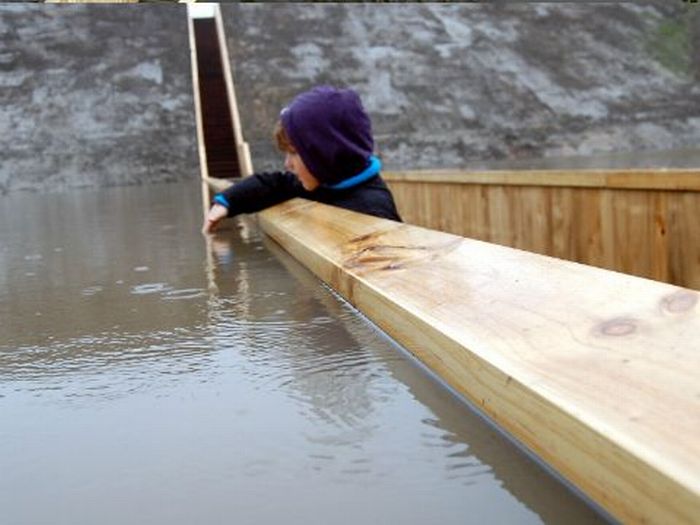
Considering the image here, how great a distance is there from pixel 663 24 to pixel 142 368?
1424cm

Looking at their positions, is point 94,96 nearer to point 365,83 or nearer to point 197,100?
point 197,100

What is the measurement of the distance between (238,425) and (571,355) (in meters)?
0.37

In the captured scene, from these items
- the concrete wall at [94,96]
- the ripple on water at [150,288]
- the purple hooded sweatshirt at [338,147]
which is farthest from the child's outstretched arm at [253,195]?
the concrete wall at [94,96]

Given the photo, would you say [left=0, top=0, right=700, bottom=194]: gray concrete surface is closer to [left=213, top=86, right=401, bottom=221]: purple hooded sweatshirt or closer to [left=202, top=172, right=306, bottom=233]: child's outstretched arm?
[left=202, top=172, right=306, bottom=233]: child's outstretched arm

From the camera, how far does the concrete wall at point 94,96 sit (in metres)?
9.59

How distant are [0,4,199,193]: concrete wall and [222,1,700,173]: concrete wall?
0.90 meters

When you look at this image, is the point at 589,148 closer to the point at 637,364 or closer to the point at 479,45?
the point at 479,45

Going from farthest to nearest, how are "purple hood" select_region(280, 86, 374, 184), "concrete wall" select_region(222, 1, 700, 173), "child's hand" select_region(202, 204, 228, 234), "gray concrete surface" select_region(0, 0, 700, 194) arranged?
1. "concrete wall" select_region(222, 1, 700, 173)
2. "gray concrete surface" select_region(0, 0, 700, 194)
3. "child's hand" select_region(202, 204, 228, 234)
4. "purple hood" select_region(280, 86, 374, 184)

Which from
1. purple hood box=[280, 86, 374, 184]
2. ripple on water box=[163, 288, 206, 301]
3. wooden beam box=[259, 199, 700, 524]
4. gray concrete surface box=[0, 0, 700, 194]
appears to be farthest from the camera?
gray concrete surface box=[0, 0, 700, 194]

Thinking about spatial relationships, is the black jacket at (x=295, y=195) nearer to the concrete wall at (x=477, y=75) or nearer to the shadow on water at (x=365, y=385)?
the shadow on water at (x=365, y=385)

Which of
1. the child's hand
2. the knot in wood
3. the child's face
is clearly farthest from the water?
the child's hand

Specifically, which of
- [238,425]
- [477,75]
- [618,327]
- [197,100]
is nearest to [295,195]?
[238,425]

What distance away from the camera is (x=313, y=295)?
164cm

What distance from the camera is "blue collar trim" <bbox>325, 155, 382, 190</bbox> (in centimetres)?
243
